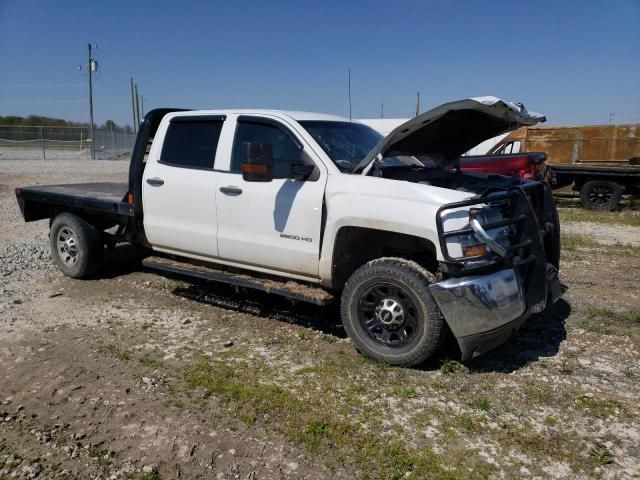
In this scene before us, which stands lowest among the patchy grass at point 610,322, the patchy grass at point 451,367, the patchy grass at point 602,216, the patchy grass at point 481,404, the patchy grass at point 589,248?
the patchy grass at point 481,404

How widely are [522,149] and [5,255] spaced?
14.6 m

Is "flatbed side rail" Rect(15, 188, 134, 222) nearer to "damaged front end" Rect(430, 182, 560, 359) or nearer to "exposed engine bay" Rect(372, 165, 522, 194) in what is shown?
"exposed engine bay" Rect(372, 165, 522, 194)

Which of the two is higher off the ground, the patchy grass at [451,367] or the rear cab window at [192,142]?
the rear cab window at [192,142]

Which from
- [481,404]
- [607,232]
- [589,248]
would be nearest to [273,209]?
[481,404]

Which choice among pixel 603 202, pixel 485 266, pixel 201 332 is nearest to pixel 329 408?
pixel 485 266

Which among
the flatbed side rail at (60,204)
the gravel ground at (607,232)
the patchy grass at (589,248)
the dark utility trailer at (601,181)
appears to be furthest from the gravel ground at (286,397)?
the dark utility trailer at (601,181)

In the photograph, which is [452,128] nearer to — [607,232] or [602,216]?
[607,232]

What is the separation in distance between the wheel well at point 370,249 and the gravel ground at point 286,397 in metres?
0.69

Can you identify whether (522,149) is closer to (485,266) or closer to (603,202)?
(603,202)

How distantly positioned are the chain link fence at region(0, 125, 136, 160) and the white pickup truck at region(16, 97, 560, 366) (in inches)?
1280

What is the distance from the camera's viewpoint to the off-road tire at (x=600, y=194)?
1373cm

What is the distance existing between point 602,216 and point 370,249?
33.9ft

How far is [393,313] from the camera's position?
14.1 feet

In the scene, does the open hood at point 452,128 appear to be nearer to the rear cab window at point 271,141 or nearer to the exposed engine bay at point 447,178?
the exposed engine bay at point 447,178
